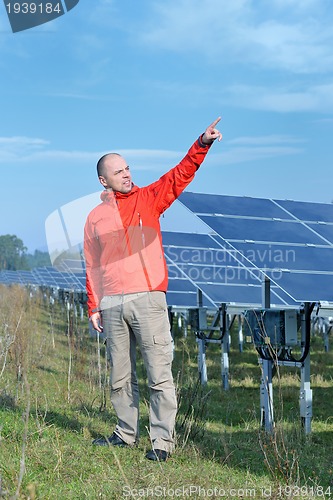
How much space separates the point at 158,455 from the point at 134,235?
1361 mm

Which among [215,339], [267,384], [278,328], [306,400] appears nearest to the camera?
[267,384]

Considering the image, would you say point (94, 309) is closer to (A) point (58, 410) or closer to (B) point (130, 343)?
(B) point (130, 343)

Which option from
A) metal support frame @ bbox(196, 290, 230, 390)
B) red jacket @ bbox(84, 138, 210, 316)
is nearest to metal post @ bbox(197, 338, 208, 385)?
metal support frame @ bbox(196, 290, 230, 390)

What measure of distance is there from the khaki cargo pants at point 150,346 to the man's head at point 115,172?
685mm

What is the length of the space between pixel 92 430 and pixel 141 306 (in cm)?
132

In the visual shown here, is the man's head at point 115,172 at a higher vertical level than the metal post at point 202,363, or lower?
higher

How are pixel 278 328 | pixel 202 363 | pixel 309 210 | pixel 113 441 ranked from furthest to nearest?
pixel 202 363, pixel 309 210, pixel 278 328, pixel 113 441

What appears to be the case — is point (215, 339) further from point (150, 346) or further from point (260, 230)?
point (150, 346)

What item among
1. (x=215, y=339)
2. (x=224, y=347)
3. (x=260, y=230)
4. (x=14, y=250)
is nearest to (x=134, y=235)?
(x=260, y=230)

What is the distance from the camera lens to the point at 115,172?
14.5ft

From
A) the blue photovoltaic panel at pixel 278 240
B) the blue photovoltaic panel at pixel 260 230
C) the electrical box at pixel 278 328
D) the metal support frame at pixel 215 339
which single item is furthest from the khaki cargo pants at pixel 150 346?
the metal support frame at pixel 215 339

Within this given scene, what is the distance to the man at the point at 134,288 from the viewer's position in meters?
4.38

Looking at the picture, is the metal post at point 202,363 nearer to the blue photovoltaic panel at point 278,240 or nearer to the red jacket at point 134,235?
the blue photovoltaic panel at point 278,240

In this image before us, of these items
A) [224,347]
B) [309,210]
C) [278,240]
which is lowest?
[224,347]
